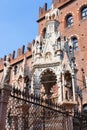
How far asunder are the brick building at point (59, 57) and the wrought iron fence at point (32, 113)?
1422mm

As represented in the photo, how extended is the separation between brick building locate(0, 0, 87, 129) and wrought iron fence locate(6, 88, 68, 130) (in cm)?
142

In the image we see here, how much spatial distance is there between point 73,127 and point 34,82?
419cm

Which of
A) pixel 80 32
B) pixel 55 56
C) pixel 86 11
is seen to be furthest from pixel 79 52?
pixel 55 56

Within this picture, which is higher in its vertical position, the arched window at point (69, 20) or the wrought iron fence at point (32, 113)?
the arched window at point (69, 20)

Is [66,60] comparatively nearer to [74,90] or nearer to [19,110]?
[74,90]

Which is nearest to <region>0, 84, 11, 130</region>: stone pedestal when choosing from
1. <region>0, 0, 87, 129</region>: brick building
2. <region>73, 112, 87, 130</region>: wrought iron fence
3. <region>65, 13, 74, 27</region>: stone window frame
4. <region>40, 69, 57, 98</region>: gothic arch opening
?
<region>0, 0, 87, 129</region>: brick building

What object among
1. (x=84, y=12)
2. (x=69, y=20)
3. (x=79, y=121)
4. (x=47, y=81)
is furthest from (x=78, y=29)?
(x=79, y=121)

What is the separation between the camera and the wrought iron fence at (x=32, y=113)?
8645 millimetres

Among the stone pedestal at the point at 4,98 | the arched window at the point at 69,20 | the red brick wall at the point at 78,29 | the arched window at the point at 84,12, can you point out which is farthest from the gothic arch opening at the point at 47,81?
the arched window at the point at 69,20

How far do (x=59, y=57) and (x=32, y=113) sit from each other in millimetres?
5490

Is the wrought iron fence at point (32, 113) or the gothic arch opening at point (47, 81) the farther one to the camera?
the gothic arch opening at point (47, 81)

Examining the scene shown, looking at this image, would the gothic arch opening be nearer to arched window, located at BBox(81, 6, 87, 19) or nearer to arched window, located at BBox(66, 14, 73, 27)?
arched window, located at BBox(81, 6, 87, 19)

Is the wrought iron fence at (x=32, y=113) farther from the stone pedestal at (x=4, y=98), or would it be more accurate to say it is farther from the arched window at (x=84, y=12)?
the arched window at (x=84, y=12)

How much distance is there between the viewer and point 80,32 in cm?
2312
